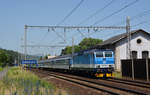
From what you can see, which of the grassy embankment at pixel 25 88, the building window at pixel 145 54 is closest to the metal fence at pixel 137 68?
the grassy embankment at pixel 25 88

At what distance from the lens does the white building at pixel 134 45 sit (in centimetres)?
3625

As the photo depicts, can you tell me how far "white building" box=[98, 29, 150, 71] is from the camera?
119 feet

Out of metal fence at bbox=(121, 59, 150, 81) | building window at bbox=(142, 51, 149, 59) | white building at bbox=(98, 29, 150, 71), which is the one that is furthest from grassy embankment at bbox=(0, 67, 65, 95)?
building window at bbox=(142, 51, 149, 59)

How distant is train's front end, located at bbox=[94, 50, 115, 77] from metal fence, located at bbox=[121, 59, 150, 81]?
6.16ft

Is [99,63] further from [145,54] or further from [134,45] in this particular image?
[145,54]

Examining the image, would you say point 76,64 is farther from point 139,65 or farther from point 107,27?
point 139,65

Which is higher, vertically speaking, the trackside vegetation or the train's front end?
the train's front end

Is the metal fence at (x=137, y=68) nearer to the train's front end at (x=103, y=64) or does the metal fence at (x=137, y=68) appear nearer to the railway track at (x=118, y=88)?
the train's front end at (x=103, y=64)

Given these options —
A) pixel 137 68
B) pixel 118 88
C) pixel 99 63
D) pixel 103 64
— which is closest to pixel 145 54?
pixel 137 68

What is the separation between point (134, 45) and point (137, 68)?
15006 mm

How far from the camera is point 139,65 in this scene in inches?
879

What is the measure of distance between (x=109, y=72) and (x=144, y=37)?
16560 millimetres

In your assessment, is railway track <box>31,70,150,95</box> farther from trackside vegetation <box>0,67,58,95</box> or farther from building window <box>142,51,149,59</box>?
building window <box>142,51,149,59</box>

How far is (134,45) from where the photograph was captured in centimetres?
3719
